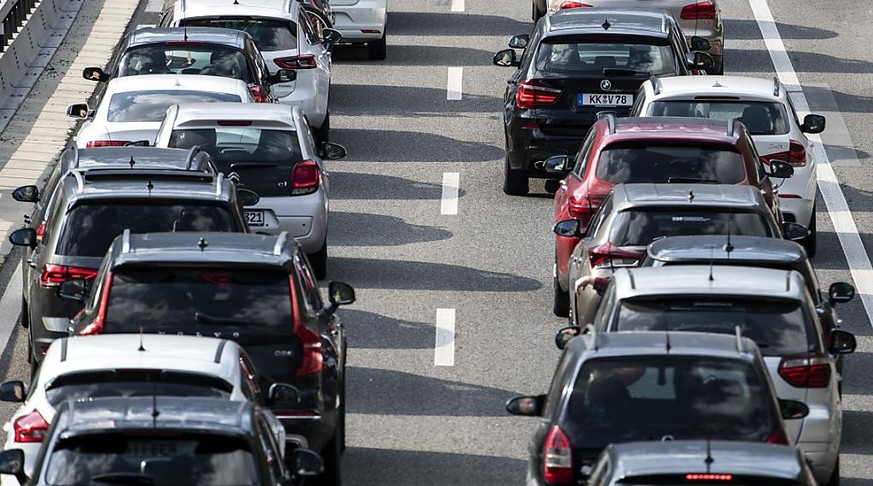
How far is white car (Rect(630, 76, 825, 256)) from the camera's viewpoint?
21.8 metres

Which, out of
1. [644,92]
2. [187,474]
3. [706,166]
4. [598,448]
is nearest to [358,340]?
[706,166]

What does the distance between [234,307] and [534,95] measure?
1046 cm

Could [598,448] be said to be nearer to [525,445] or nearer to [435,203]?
[525,445]

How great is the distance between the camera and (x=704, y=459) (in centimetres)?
1006

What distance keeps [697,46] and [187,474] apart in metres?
18.8

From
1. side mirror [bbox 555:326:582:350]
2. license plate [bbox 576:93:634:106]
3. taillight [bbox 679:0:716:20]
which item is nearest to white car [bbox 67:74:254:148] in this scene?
license plate [bbox 576:93:634:106]

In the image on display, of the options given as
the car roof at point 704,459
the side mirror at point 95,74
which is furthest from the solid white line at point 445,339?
the car roof at point 704,459

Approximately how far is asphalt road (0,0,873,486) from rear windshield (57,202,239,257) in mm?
1314

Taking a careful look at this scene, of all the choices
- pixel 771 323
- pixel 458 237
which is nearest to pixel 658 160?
pixel 458 237

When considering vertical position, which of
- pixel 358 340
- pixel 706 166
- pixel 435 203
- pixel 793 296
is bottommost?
pixel 435 203

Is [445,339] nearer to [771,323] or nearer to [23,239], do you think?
[23,239]

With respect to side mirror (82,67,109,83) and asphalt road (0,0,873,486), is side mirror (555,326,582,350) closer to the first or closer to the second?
asphalt road (0,0,873,486)

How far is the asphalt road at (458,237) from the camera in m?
16.5

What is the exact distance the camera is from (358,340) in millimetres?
19188
